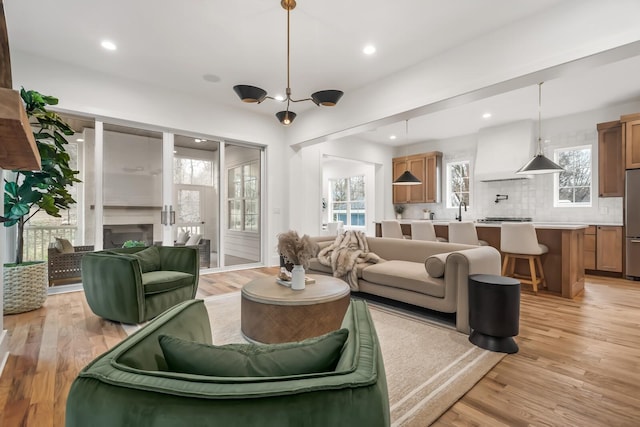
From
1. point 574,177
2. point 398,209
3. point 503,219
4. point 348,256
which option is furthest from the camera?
point 398,209

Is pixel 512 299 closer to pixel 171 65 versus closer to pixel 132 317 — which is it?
pixel 132 317

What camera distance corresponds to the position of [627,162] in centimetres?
494

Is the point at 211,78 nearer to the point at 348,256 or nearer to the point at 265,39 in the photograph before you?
the point at 265,39

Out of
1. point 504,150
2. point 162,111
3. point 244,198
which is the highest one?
point 162,111

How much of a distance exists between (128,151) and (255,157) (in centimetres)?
217

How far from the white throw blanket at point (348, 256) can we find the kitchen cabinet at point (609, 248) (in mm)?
4100

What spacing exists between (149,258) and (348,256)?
2.22m

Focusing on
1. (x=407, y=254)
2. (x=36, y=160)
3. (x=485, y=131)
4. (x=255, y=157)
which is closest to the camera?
(x=36, y=160)

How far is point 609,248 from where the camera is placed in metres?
5.13

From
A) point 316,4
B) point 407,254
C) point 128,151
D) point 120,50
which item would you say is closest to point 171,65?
point 120,50

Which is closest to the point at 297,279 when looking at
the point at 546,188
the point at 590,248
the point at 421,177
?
the point at 590,248

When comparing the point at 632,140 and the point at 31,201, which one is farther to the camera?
the point at 632,140

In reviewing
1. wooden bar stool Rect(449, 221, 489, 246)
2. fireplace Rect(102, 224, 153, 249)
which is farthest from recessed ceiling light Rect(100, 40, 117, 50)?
wooden bar stool Rect(449, 221, 489, 246)

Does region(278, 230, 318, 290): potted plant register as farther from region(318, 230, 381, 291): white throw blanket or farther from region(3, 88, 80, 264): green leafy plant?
region(3, 88, 80, 264): green leafy plant
